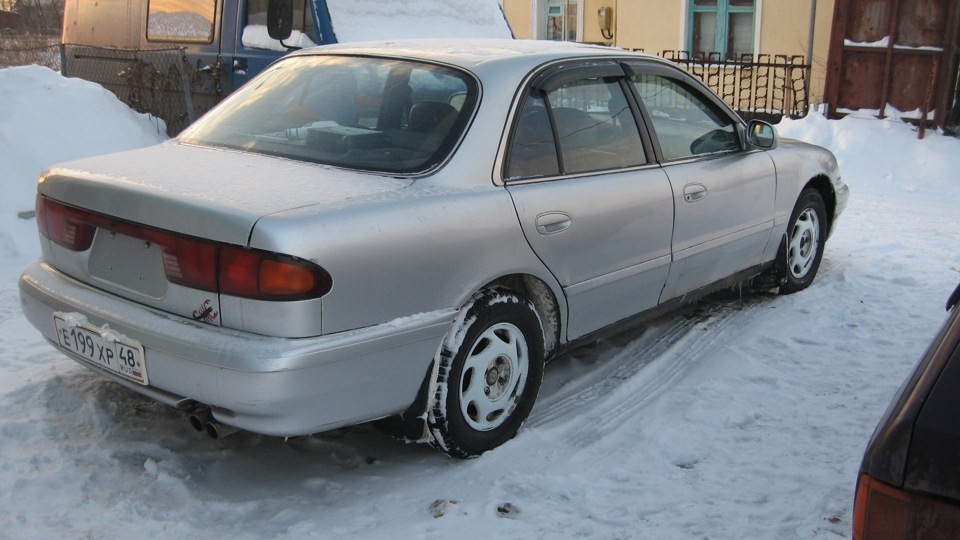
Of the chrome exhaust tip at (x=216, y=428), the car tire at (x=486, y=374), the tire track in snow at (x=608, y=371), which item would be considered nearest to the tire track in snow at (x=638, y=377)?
the tire track in snow at (x=608, y=371)

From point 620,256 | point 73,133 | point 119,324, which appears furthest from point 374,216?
point 73,133

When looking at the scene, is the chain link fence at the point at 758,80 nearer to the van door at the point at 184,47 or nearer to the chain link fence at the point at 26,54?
the van door at the point at 184,47

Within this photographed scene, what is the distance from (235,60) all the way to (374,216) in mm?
5693

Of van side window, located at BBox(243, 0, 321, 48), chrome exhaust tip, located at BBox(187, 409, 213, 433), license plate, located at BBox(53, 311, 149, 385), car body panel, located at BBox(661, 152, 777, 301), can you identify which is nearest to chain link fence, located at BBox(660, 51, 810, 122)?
van side window, located at BBox(243, 0, 321, 48)

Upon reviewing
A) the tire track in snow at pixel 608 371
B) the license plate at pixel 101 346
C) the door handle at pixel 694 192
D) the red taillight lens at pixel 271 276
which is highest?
the red taillight lens at pixel 271 276

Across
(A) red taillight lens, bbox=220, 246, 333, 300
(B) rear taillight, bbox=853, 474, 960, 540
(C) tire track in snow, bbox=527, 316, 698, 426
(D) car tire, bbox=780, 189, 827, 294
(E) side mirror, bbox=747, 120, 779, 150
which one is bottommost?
(C) tire track in snow, bbox=527, 316, 698, 426

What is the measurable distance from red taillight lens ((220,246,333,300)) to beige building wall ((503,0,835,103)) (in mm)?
11285

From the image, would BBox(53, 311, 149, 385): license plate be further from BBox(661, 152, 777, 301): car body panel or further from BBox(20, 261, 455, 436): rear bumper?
BBox(661, 152, 777, 301): car body panel

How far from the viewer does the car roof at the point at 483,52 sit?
405cm

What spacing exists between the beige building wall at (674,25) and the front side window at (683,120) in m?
8.53

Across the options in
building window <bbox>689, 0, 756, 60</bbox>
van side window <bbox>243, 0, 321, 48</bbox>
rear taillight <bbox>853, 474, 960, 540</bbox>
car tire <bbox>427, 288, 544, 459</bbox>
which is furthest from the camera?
building window <bbox>689, 0, 756, 60</bbox>

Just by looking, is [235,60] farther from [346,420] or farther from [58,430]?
[346,420]

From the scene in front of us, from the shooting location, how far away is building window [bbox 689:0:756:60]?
13.9 m

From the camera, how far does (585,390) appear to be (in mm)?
4512
